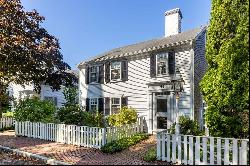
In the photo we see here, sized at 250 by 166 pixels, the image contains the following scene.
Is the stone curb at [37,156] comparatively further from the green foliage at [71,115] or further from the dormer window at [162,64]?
the dormer window at [162,64]

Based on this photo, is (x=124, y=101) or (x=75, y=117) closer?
(x=75, y=117)

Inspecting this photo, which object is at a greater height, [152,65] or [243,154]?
[152,65]

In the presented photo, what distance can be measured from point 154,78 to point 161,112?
222cm

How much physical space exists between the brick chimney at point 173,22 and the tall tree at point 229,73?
10165 millimetres

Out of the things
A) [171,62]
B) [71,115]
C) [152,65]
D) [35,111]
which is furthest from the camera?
[35,111]

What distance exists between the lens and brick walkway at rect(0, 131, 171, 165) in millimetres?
11328

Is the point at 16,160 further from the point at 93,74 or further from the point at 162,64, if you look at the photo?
the point at 93,74

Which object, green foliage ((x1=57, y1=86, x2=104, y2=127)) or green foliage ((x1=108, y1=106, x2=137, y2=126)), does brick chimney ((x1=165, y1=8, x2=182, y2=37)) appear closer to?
green foliage ((x1=108, y1=106, x2=137, y2=126))

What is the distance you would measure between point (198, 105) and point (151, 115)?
301 centimetres

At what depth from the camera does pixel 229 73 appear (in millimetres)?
10625

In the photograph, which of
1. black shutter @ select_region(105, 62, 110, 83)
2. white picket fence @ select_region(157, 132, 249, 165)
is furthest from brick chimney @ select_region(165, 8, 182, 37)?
white picket fence @ select_region(157, 132, 249, 165)

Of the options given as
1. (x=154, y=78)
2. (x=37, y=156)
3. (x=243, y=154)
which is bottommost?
(x=37, y=156)

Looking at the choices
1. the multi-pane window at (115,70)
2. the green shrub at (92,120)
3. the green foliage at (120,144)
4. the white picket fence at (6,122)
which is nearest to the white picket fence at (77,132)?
the green foliage at (120,144)

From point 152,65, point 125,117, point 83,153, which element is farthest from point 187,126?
point 83,153
